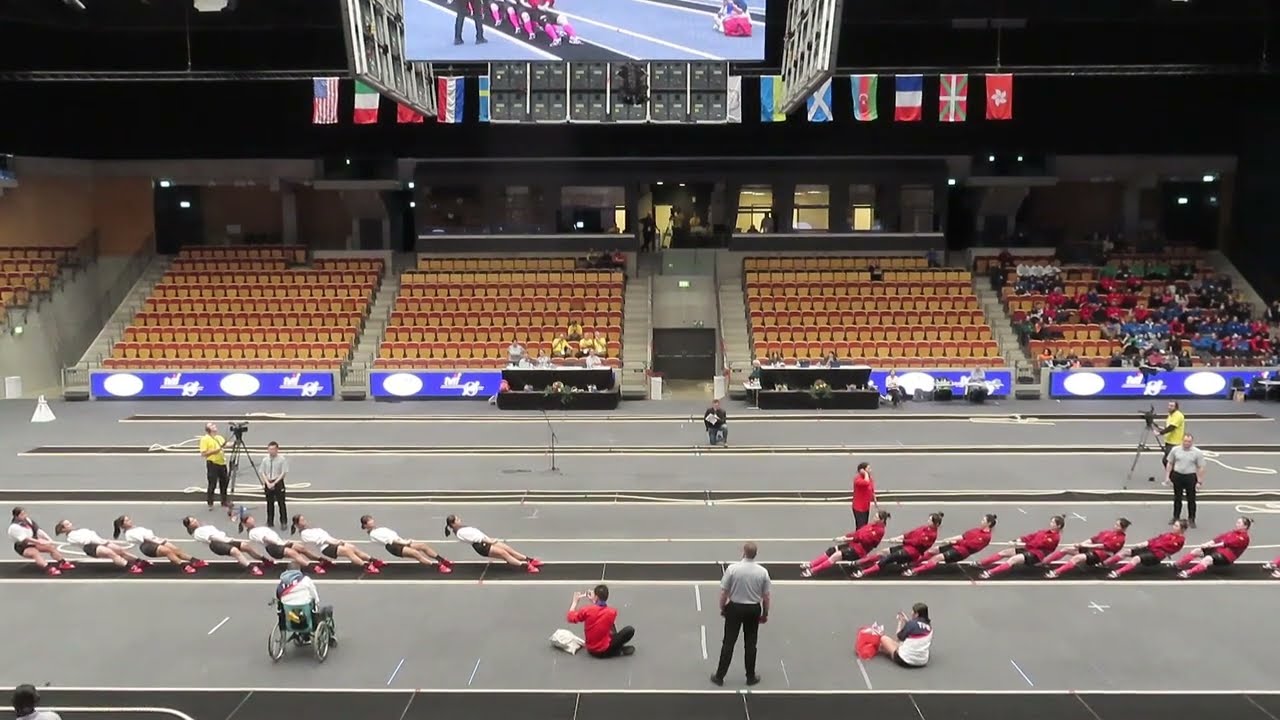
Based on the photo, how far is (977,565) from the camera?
1285 centimetres

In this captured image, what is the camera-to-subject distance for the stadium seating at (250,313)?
30.4 metres

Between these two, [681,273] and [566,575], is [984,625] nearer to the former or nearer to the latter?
[566,575]

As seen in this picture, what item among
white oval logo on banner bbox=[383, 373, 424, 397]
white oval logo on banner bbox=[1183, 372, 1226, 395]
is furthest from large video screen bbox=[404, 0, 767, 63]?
white oval logo on banner bbox=[1183, 372, 1226, 395]

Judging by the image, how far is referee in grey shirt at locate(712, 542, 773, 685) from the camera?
902 cm

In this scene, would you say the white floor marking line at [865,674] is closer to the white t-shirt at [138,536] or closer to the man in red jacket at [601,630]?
the man in red jacket at [601,630]

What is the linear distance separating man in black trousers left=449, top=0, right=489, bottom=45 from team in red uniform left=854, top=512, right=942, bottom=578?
1383cm

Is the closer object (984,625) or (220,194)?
(984,625)

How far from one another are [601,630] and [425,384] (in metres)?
20.2

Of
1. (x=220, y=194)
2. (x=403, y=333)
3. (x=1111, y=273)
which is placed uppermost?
(x=220, y=194)

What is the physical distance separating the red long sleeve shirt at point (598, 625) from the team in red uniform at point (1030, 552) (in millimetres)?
5282

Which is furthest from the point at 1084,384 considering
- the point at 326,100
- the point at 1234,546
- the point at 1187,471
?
the point at 326,100

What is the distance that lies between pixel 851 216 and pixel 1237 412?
15.3 meters

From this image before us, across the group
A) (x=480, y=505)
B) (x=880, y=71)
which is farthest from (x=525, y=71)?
(x=480, y=505)

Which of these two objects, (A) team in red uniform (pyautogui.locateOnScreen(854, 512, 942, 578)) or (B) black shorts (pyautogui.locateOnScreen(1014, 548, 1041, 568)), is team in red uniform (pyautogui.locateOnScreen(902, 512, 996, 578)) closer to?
(A) team in red uniform (pyautogui.locateOnScreen(854, 512, 942, 578))
